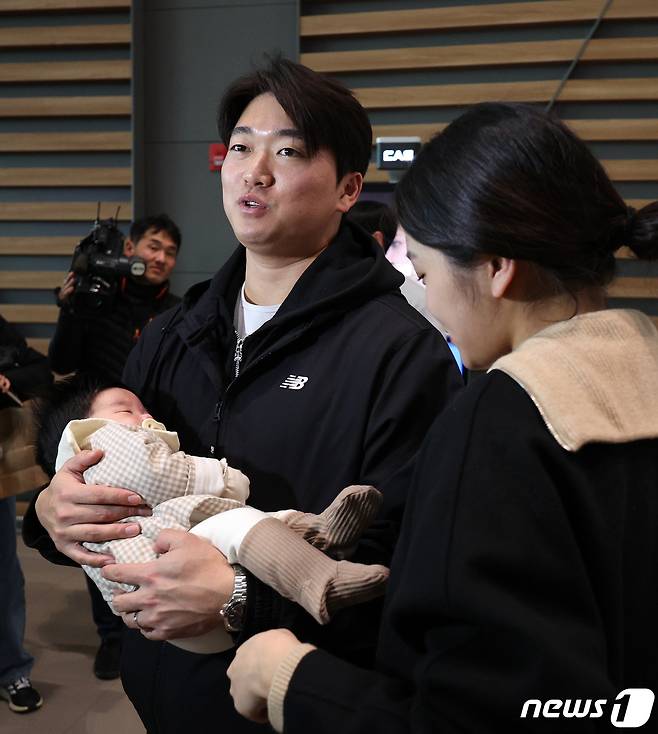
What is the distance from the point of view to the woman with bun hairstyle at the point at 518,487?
0.79m

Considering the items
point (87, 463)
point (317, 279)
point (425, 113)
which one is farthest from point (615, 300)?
point (87, 463)

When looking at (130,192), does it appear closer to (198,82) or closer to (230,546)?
(198,82)

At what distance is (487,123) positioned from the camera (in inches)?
37.9

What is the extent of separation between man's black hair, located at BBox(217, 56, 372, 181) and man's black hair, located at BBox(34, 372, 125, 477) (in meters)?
0.67

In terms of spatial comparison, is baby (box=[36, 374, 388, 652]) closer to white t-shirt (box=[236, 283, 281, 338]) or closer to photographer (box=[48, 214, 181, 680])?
white t-shirt (box=[236, 283, 281, 338])

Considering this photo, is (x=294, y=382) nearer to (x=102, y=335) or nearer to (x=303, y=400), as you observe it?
(x=303, y=400)

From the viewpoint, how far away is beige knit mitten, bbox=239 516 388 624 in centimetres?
110

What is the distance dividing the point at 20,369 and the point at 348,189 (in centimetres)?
197

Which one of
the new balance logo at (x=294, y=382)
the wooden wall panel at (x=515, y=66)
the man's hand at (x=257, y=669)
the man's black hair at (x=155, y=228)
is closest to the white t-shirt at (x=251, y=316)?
the new balance logo at (x=294, y=382)

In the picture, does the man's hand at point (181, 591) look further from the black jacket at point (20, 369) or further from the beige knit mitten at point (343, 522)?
the black jacket at point (20, 369)

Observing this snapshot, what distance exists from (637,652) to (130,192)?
16.4 ft

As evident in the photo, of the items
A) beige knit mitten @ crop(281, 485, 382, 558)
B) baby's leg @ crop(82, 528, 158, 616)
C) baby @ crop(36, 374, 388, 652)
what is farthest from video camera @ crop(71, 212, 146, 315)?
beige knit mitten @ crop(281, 485, 382, 558)

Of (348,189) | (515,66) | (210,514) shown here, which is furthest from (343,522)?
(515,66)

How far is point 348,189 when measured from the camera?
1685 mm
